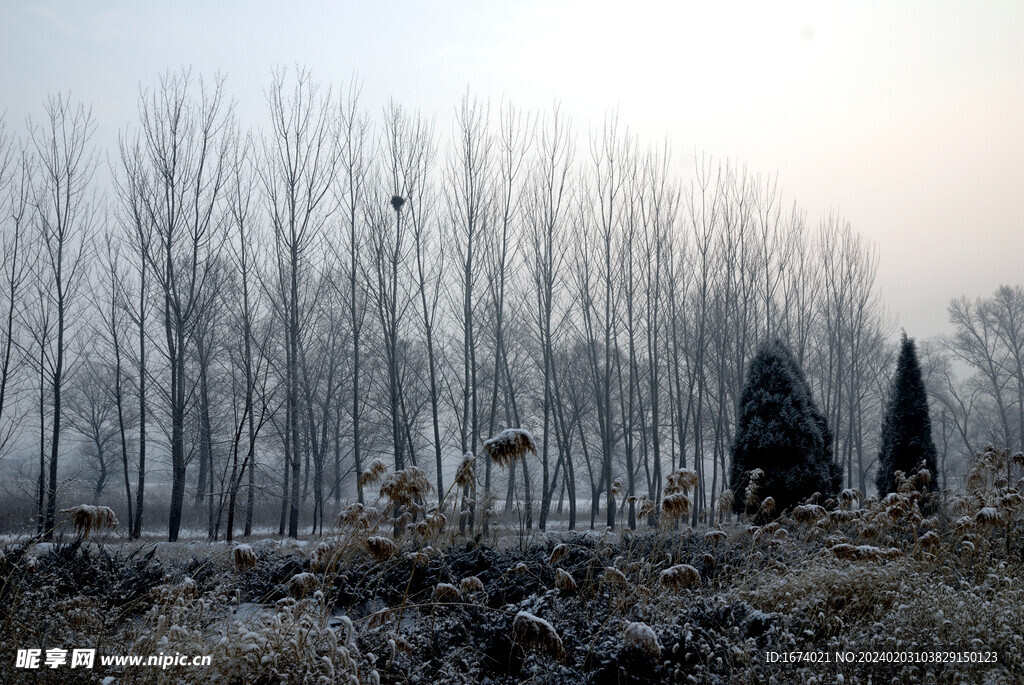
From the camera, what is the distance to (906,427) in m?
13.4

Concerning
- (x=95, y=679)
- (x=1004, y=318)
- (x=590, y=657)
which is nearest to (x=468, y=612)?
(x=590, y=657)

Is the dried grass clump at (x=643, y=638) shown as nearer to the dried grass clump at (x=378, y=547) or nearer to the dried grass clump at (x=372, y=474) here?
the dried grass clump at (x=378, y=547)

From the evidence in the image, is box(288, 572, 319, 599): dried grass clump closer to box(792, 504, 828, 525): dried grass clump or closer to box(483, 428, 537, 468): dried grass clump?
box(483, 428, 537, 468): dried grass clump

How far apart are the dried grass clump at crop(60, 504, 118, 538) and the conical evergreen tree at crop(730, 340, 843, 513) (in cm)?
861

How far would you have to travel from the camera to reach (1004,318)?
34375mm

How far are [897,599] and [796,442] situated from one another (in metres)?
6.40

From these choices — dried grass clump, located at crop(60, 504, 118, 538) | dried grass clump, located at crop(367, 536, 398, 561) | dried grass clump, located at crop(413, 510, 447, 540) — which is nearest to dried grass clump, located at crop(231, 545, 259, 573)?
dried grass clump, located at crop(60, 504, 118, 538)

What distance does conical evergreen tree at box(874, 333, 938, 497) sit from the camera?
1316 centimetres

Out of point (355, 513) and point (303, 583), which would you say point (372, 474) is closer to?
point (355, 513)

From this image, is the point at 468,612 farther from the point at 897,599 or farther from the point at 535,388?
the point at 535,388

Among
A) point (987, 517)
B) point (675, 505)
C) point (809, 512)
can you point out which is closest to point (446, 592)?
point (675, 505)

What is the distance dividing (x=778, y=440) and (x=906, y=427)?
472cm

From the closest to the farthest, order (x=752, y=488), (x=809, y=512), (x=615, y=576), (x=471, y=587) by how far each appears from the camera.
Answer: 1. (x=615, y=576)
2. (x=471, y=587)
3. (x=809, y=512)
4. (x=752, y=488)

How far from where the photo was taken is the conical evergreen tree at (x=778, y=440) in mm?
10469
